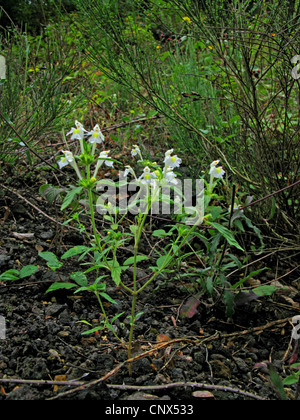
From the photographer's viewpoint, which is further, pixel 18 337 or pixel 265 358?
pixel 265 358

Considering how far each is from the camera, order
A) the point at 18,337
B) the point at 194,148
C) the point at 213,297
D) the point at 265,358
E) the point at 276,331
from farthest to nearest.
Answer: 1. the point at 194,148
2. the point at 213,297
3. the point at 276,331
4. the point at 265,358
5. the point at 18,337

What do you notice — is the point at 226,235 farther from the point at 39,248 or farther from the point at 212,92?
the point at 212,92

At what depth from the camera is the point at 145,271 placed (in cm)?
222

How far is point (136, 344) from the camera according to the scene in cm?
166

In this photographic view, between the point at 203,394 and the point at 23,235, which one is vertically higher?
the point at 23,235

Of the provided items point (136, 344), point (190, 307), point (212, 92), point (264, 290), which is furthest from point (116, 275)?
point (212, 92)

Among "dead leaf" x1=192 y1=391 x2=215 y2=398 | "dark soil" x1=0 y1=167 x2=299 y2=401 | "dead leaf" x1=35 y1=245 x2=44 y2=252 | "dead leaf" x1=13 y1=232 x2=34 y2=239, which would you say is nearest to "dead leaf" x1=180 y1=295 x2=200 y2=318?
"dark soil" x1=0 y1=167 x2=299 y2=401

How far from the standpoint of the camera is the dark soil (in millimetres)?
1351

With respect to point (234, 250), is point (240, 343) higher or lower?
lower
